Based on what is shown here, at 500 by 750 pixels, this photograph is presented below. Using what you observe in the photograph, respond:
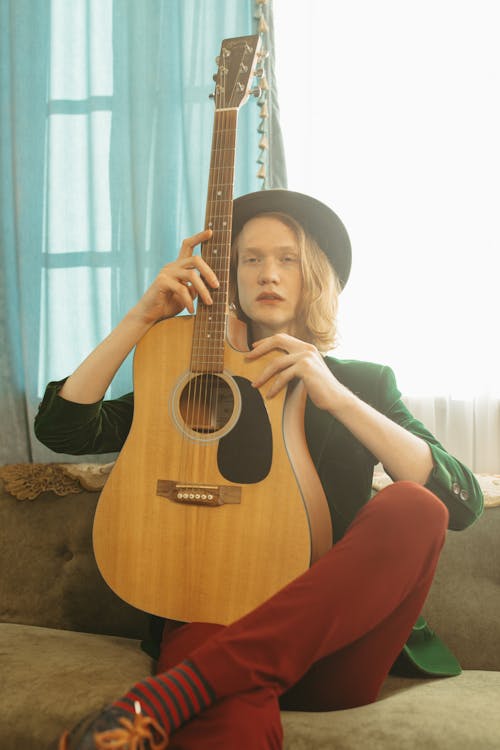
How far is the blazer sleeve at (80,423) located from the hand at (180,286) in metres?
0.26

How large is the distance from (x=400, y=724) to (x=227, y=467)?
537mm

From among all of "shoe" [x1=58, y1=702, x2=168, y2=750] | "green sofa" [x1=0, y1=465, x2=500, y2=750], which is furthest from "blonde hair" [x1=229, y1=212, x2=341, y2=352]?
"shoe" [x1=58, y1=702, x2=168, y2=750]

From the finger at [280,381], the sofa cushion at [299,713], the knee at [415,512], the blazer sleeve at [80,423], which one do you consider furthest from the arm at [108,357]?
the knee at [415,512]

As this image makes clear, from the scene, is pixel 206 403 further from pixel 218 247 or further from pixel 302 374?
pixel 218 247

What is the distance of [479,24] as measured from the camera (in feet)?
6.65

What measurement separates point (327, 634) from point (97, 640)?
2.41 feet

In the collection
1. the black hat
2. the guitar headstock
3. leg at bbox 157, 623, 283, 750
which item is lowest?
leg at bbox 157, 623, 283, 750

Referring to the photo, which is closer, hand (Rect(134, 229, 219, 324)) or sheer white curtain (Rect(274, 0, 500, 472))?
hand (Rect(134, 229, 219, 324))

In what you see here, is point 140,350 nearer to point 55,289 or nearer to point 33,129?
point 55,289

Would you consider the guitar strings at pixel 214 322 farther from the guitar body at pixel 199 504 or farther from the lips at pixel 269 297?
the lips at pixel 269 297

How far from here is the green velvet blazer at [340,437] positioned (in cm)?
144

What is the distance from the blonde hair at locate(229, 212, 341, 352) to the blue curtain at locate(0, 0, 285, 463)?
589 millimetres

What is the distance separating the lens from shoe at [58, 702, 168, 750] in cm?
86

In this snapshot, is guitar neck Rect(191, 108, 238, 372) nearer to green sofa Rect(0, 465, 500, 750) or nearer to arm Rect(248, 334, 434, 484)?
arm Rect(248, 334, 434, 484)
